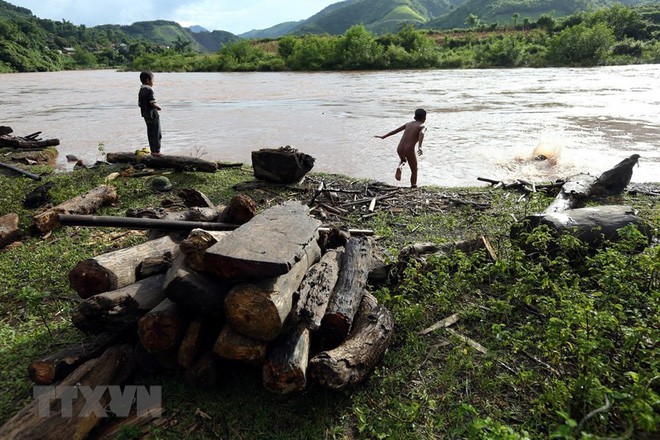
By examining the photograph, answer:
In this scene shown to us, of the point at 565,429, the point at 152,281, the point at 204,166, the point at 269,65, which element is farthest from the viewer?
the point at 269,65

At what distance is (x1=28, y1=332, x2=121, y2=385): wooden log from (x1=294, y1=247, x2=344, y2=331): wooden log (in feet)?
5.26

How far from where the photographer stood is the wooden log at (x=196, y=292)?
2.92 m

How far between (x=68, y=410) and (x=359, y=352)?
6.73 ft

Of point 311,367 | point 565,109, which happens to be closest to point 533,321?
point 311,367

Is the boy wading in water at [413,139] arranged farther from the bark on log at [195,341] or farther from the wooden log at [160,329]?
the wooden log at [160,329]

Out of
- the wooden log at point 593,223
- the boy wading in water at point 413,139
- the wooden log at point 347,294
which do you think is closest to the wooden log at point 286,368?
the wooden log at point 347,294

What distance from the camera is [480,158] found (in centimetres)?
1108

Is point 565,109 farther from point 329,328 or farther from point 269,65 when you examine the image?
point 269,65

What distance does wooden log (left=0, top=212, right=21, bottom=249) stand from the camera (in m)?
5.45

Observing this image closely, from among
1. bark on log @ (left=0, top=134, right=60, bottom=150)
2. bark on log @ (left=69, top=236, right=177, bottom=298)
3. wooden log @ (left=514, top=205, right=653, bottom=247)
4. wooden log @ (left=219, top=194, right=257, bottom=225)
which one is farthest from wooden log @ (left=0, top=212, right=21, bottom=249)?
bark on log @ (left=0, top=134, right=60, bottom=150)

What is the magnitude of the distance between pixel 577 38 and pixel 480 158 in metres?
47.8

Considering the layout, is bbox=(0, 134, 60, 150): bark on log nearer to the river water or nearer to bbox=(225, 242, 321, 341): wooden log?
the river water

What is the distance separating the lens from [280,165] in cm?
785

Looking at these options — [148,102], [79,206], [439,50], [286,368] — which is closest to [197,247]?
[286,368]
